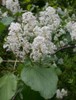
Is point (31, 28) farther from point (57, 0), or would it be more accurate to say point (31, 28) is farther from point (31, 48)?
point (57, 0)

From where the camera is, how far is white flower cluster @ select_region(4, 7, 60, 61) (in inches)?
77.5

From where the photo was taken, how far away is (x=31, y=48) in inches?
80.0

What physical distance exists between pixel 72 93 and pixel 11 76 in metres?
0.93

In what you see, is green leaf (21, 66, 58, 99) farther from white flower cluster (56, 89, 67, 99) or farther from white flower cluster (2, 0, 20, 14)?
white flower cluster (2, 0, 20, 14)

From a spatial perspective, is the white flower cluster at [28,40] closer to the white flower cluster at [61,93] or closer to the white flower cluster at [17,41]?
the white flower cluster at [17,41]

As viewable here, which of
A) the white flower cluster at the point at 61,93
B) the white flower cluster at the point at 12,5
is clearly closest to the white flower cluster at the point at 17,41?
the white flower cluster at the point at 61,93

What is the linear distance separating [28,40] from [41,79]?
0.90 ft

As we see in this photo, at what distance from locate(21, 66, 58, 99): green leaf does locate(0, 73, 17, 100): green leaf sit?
7 cm

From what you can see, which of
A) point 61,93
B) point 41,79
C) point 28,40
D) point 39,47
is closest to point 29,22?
point 28,40

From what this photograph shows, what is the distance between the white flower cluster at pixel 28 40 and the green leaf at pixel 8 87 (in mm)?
140

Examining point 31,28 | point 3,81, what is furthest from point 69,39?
point 3,81

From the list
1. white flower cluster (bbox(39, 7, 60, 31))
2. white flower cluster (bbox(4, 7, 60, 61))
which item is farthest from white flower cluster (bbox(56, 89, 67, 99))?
white flower cluster (bbox(4, 7, 60, 61))

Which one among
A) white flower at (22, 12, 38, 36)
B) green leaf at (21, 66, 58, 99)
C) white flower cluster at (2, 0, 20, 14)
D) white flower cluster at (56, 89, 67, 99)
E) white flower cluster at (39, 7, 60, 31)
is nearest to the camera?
green leaf at (21, 66, 58, 99)

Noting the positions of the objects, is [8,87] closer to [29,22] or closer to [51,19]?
[29,22]
